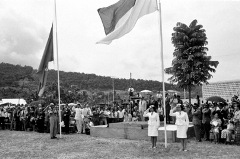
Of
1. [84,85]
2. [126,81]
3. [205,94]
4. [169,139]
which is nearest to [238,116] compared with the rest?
[169,139]

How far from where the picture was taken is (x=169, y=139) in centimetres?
1258

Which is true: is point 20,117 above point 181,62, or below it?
below

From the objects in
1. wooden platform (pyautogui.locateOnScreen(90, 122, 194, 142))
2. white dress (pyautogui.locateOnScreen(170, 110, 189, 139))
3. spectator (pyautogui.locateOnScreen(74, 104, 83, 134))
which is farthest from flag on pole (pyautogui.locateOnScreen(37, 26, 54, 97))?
white dress (pyautogui.locateOnScreen(170, 110, 189, 139))

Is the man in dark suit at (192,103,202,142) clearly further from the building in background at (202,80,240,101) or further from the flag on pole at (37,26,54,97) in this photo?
the building in background at (202,80,240,101)

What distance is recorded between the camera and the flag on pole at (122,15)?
10570 mm

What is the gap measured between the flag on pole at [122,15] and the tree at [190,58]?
47.2ft

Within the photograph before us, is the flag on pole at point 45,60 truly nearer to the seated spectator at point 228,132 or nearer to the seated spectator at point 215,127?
the seated spectator at point 215,127

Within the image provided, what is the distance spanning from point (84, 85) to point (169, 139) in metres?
77.7

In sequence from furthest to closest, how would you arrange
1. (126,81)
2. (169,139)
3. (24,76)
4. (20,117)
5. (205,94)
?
(126,81) → (24,76) → (205,94) → (20,117) → (169,139)

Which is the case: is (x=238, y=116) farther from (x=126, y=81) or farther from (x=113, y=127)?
(x=126, y=81)

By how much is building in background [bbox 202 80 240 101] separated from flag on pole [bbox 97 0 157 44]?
19.9 metres

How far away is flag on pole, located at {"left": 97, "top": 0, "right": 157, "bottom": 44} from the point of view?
1057cm

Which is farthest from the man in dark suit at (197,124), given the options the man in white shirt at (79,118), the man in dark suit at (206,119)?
the man in white shirt at (79,118)

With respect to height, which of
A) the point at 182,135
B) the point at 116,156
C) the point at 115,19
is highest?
the point at 115,19
